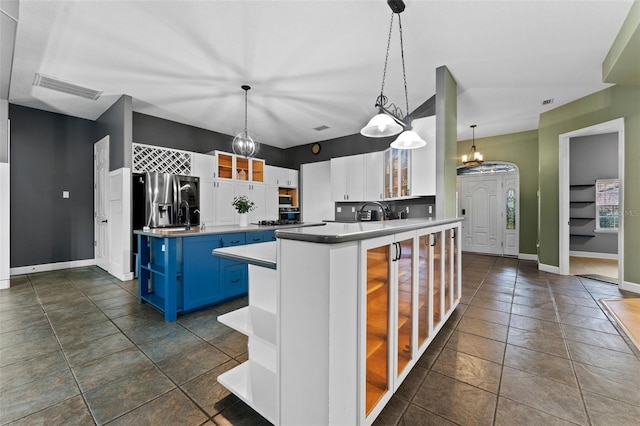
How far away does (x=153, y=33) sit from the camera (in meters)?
2.62

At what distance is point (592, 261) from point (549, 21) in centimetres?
532

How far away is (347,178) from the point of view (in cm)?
575

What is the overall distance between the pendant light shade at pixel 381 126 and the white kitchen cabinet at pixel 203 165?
142 inches

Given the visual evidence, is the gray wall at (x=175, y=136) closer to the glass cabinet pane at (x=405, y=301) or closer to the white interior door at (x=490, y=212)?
the glass cabinet pane at (x=405, y=301)

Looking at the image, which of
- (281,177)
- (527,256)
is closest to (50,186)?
(281,177)

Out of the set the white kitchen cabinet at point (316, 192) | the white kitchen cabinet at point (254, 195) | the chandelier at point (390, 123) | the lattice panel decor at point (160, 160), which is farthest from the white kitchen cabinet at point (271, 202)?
the chandelier at point (390, 123)

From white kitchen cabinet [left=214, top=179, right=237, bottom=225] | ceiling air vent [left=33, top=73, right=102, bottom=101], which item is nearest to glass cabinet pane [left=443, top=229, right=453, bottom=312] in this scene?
white kitchen cabinet [left=214, top=179, right=237, bottom=225]

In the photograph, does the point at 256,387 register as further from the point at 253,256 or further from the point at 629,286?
the point at 629,286

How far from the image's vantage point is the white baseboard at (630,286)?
11.4ft

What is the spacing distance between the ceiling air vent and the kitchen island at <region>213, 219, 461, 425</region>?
156 inches

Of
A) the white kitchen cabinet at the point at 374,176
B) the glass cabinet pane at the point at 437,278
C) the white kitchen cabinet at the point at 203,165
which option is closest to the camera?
the glass cabinet pane at the point at 437,278

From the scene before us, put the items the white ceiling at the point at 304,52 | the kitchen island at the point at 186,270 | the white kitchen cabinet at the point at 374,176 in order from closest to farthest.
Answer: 1. the white ceiling at the point at 304,52
2. the kitchen island at the point at 186,270
3. the white kitchen cabinet at the point at 374,176

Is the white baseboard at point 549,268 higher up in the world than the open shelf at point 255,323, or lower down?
lower down

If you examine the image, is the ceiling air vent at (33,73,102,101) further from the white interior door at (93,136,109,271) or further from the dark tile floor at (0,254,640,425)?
the dark tile floor at (0,254,640,425)
